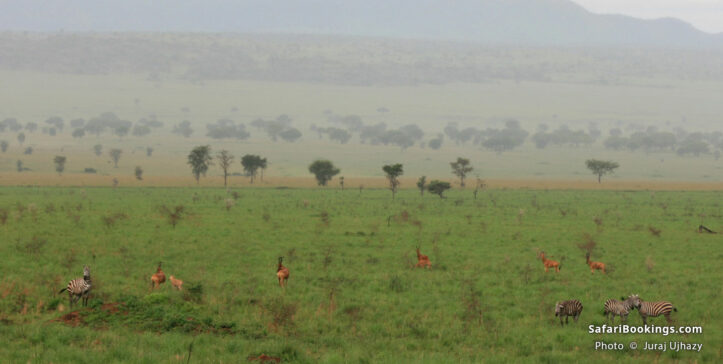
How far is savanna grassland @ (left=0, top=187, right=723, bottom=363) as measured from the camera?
13086 millimetres

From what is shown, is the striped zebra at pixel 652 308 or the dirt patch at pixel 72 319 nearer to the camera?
the dirt patch at pixel 72 319

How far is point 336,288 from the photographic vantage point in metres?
19.0

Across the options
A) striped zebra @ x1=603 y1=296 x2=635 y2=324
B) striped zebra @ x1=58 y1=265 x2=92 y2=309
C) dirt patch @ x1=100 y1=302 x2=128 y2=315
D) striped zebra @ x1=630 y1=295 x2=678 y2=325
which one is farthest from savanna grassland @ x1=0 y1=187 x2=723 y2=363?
striped zebra @ x1=630 y1=295 x2=678 y2=325

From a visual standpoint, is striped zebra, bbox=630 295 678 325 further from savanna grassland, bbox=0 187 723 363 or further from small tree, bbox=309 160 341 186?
small tree, bbox=309 160 341 186

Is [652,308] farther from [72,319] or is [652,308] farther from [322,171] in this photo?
[322,171]

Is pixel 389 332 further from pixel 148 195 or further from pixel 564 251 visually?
pixel 148 195

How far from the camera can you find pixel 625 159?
161750 mm

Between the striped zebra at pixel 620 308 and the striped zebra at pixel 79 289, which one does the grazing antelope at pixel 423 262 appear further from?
the striped zebra at pixel 79 289

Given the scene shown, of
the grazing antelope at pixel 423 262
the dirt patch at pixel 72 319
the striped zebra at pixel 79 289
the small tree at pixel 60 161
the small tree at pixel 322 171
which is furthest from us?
the small tree at pixel 60 161

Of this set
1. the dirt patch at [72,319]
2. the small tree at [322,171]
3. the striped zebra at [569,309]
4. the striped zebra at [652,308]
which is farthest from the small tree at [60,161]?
the striped zebra at [652,308]

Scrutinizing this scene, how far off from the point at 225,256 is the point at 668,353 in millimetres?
16622

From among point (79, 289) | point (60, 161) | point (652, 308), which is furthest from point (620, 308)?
point (60, 161)

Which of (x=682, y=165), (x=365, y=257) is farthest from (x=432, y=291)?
(x=682, y=165)

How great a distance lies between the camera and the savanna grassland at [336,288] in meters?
13.1
